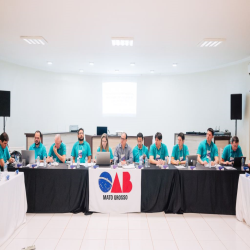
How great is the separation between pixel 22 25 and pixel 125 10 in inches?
83.1

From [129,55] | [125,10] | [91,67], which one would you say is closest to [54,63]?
[91,67]

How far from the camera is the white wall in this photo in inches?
313

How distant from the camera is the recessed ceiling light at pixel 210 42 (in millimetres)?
5027

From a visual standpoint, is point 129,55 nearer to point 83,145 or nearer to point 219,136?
point 83,145

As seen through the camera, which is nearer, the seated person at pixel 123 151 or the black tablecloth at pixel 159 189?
the black tablecloth at pixel 159 189

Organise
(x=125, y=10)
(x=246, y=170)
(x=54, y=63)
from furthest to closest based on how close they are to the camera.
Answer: (x=54, y=63), (x=246, y=170), (x=125, y=10)

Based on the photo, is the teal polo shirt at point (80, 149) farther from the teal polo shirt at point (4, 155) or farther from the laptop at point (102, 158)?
the teal polo shirt at point (4, 155)

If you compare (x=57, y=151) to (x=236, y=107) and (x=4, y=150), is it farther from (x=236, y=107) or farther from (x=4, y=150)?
(x=236, y=107)

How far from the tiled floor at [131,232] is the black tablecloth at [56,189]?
15cm

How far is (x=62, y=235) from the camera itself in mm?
3309

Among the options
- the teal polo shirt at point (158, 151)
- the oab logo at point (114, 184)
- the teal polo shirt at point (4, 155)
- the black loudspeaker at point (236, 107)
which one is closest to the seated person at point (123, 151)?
the teal polo shirt at point (158, 151)

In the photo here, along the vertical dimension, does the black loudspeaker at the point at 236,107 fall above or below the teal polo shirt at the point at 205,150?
above

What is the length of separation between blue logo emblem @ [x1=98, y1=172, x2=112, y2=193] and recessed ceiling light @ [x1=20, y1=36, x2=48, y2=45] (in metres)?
3.35

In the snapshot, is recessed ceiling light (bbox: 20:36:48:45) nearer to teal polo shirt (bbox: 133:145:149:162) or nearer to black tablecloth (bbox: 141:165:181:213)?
teal polo shirt (bbox: 133:145:149:162)
